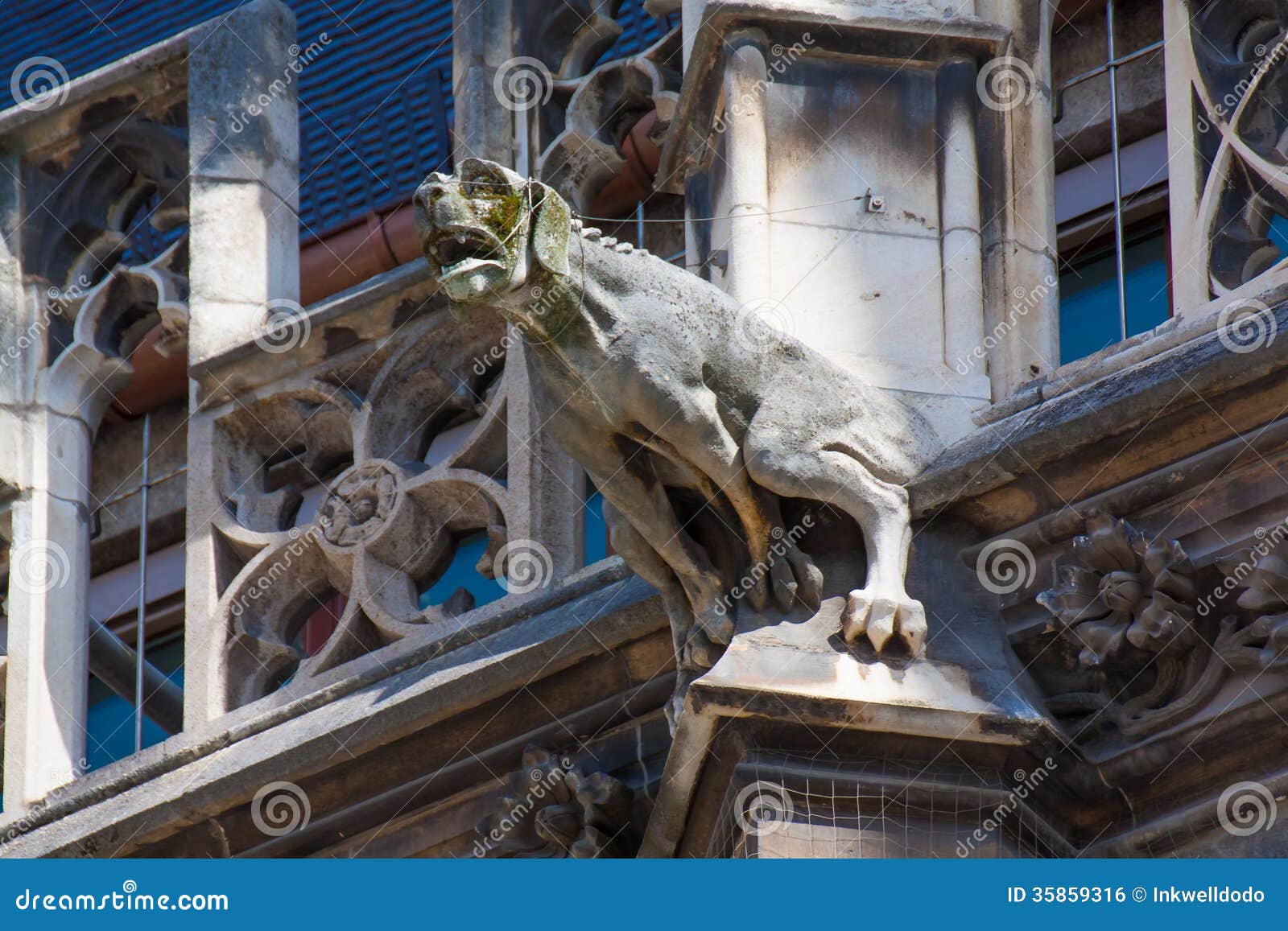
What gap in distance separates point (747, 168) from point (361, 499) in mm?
1470

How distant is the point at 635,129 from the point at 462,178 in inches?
146

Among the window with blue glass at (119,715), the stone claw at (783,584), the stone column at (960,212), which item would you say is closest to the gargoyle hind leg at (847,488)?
the stone claw at (783,584)

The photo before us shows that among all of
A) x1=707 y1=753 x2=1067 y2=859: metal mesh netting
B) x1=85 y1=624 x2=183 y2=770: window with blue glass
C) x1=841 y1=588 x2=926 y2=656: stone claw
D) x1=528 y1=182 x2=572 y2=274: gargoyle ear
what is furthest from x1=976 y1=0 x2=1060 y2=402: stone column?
x1=85 y1=624 x2=183 y2=770: window with blue glass

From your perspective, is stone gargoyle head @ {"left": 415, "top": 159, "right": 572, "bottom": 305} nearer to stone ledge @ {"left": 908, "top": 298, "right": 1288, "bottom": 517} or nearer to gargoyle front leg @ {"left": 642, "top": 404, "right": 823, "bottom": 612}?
gargoyle front leg @ {"left": 642, "top": 404, "right": 823, "bottom": 612}

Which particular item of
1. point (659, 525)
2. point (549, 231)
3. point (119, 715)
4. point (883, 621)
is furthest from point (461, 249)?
point (119, 715)

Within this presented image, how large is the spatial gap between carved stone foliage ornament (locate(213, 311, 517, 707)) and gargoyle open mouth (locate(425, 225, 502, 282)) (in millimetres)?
1583

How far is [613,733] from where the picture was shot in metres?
7.92

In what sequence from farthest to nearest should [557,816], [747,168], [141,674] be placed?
1. [141,674]
2. [747,168]
3. [557,816]

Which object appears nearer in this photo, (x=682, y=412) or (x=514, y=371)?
(x=682, y=412)

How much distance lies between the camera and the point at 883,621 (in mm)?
7008

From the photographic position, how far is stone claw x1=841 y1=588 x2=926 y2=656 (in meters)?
7.01

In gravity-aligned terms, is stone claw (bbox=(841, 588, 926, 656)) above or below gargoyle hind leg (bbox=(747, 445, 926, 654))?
below

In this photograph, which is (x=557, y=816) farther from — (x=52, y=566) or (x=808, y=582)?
(x=52, y=566)

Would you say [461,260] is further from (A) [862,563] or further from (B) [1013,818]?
(B) [1013,818]
